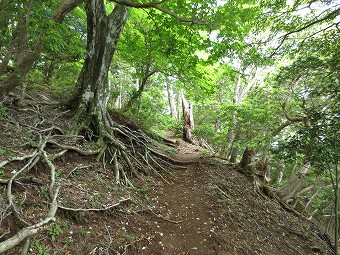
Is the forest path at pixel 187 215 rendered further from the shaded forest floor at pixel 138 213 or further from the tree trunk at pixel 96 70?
the tree trunk at pixel 96 70

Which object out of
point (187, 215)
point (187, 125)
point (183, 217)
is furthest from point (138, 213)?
point (187, 125)

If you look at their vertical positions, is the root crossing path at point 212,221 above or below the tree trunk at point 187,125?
below

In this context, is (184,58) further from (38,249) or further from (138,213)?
(38,249)

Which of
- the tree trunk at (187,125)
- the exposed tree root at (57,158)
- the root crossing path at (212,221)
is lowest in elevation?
the root crossing path at (212,221)

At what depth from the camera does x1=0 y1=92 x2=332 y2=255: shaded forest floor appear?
2850 millimetres

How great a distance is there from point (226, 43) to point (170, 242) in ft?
18.1

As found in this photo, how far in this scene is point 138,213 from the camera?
13.7 feet

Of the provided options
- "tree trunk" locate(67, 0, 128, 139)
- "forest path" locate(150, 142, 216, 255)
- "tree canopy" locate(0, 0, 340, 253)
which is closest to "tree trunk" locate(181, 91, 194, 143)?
"tree canopy" locate(0, 0, 340, 253)

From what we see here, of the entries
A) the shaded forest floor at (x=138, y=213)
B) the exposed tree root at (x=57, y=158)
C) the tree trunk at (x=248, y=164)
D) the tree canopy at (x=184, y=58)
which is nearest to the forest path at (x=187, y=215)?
the shaded forest floor at (x=138, y=213)

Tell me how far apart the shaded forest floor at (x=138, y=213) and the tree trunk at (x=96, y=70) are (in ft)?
2.30

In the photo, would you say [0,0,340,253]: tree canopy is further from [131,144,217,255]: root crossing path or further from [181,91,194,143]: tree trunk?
[181,91,194,143]: tree trunk

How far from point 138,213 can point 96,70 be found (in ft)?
12.8

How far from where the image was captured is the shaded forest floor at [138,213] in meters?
2.85

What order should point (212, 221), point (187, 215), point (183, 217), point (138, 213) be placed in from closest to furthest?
point (138, 213), point (212, 221), point (183, 217), point (187, 215)
